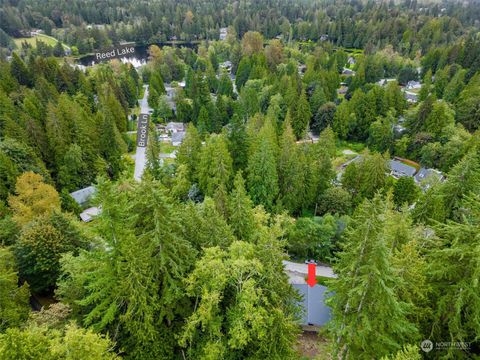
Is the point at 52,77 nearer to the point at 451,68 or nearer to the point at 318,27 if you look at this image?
the point at 451,68

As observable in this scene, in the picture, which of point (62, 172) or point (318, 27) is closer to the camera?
point (62, 172)

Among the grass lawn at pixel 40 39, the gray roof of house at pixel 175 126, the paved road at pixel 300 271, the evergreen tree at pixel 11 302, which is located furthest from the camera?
the grass lawn at pixel 40 39

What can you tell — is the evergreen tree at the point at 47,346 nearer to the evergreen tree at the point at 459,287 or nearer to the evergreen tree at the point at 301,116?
the evergreen tree at the point at 459,287

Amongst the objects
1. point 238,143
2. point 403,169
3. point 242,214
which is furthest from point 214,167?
point 403,169

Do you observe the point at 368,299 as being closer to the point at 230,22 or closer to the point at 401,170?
the point at 401,170

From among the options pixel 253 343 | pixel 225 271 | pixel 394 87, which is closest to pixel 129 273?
pixel 225 271

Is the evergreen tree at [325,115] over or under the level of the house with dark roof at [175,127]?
Result: over

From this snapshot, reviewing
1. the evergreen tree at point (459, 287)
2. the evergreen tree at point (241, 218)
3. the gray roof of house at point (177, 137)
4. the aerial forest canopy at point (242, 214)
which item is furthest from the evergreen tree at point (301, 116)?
the evergreen tree at point (459, 287)
